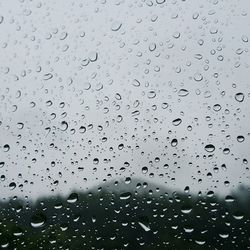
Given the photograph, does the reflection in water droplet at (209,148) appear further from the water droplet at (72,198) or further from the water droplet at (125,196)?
the water droplet at (72,198)

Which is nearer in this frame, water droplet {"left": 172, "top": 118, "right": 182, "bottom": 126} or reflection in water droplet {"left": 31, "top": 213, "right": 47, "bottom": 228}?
reflection in water droplet {"left": 31, "top": 213, "right": 47, "bottom": 228}

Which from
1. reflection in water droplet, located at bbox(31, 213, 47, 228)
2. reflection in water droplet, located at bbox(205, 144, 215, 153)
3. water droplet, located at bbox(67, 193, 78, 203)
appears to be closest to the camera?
reflection in water droplet, located at bbox(31, 213, 47, 228)

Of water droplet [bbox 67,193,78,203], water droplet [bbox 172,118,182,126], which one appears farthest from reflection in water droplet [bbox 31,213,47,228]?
water droplet [bbox 172,118,182,126]

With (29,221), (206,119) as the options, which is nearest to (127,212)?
(29,221)

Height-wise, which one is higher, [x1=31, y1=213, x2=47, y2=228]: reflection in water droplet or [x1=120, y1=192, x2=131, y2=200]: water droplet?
[x1=120, y1=192, x2=131, y2=200]: water droplet

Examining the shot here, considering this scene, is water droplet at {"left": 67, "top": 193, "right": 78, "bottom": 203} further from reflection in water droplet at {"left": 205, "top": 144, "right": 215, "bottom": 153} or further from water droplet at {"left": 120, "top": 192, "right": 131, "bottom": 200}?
reflection in water droplet at {"left": 205, "top": 144, "right": 215, "bottom": 153}

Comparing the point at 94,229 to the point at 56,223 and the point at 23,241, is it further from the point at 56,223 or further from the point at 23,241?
the point at 23,241

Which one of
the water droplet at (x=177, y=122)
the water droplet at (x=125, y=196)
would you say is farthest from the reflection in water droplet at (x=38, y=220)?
the water droplet at (x=177, y=122)

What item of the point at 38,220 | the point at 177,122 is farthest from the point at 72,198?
the point at 177,122

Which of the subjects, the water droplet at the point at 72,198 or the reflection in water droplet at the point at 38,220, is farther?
the water droplet at the point at 72,198

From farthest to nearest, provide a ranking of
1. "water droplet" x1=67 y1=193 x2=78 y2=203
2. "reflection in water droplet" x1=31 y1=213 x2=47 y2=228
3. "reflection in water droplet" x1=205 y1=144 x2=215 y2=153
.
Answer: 1. "reflection in water droplet" x1=205 y1=144 x2=215 y2=153
2. "water droplet" x1=67 y1=193 x2=78 y2=203
3. "reflection in water droplet" x1=31 y1=213 x2=47 y2=228

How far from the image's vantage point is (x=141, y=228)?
5.67ft

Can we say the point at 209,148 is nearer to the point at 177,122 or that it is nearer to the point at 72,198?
the point at 177,122

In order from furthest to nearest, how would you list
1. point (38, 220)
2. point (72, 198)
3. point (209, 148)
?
point (209, 148) → point (72, 198) → point (38, 220)
